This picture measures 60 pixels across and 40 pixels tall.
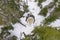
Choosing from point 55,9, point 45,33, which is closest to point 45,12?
point 55,9

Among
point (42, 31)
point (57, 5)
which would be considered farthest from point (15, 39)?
point (57, 5)

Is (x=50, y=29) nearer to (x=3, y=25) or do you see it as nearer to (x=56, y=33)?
(x=56, y=33)

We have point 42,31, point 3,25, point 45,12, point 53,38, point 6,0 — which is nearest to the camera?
point 53,38

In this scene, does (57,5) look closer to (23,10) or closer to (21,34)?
(23,10)

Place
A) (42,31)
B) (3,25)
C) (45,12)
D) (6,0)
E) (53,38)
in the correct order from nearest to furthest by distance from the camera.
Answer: (53,38) < (42,31) < (3,25) < (45,12) < (6,0)

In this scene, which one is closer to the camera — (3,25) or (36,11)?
(3,25)

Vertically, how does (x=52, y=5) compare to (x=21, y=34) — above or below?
above
